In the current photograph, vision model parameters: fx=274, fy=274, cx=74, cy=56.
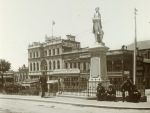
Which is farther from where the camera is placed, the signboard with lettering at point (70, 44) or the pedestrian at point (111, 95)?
the signboard with lettering at point (70, 44)

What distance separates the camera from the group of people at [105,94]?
16.0 metres

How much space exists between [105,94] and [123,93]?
3.68ft

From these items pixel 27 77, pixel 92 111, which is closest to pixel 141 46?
pixel 27 77

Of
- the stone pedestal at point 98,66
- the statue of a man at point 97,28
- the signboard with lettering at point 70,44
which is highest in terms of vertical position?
the signboard with lettering at point 70,44

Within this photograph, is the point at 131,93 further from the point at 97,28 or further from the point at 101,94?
the point at 97,28

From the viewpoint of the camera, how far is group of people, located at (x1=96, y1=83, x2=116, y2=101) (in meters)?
16.0

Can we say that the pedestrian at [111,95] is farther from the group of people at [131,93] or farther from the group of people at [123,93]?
the group of people at [131,93]

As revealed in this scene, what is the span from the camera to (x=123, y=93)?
614 inches

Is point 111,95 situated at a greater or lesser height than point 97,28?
lesser

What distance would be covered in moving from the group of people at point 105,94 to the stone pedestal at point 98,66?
1800mm

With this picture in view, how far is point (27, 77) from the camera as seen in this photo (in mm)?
73750

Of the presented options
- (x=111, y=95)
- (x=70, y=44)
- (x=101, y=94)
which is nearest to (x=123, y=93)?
(x=111, y=95)

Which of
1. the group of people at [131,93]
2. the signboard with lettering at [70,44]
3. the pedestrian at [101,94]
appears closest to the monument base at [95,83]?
the pedestrian at [101,94]

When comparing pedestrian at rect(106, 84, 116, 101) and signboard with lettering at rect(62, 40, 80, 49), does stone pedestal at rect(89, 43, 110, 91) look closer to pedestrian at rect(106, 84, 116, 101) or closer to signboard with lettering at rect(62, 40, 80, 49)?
pedestrian at rect(106, 84, 116, 101)
